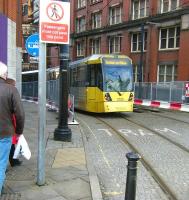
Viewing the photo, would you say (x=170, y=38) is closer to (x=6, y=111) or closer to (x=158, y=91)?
(x=158, y=91)

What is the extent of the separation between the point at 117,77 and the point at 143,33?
53.2 ft

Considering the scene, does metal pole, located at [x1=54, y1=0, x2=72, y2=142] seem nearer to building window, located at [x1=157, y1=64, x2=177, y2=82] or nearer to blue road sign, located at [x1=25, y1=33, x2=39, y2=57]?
blue road sign, located at [x1=25, y1=33, x2=39, y2=57]

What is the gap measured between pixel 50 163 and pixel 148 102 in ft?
69.9

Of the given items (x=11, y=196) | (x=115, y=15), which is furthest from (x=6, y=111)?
(x=115, y=15)

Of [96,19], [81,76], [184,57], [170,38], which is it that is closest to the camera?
[81,76]

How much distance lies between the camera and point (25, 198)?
5512 mm

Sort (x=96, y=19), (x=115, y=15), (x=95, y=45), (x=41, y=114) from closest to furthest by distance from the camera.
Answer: (x=41, y=114)
(x=115, y=15)
(x=96, y=19)
(x=95, y=45)

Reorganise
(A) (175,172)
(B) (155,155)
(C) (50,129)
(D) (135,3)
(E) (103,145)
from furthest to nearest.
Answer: (D) (135,3), (C) (50,129), (E) (103,145), (B) (155,155), (A) (175,172)

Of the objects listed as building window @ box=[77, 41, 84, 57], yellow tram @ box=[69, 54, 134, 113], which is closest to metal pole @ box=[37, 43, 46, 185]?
yellow tram @ box=[69, 54, 134, 113]

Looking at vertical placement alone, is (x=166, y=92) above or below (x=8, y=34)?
below

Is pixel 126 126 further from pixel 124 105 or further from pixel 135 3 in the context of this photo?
pixel 135 3

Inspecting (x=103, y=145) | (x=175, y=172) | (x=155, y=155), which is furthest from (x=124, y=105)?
(x=175, y=172)

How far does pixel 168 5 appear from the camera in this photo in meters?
35.4

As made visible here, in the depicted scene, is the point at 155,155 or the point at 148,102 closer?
the point at 155,155
